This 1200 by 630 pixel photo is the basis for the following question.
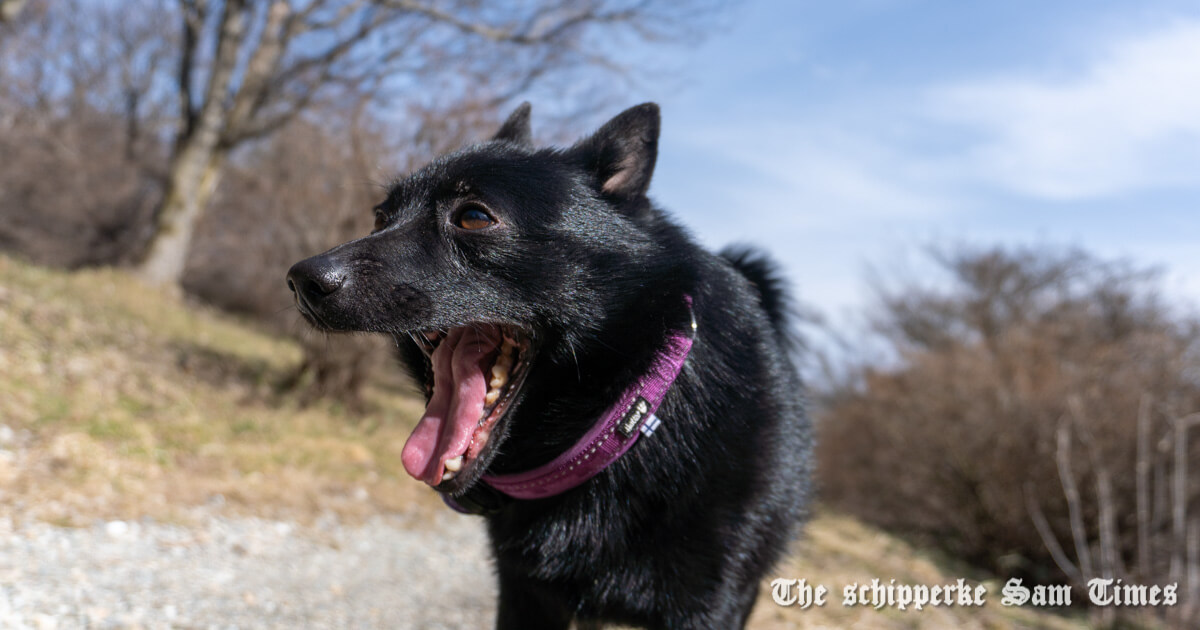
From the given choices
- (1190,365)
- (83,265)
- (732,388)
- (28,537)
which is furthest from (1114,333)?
(83,265)

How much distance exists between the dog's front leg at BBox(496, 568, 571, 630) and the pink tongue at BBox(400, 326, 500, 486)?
481mm

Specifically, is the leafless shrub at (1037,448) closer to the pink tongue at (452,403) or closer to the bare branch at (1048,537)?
the bare branch at (1048,537)

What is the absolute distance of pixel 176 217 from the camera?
10258 millimetres

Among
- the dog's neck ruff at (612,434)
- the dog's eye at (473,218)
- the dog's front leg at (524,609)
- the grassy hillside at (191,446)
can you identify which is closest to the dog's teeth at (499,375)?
the dog's neck ruff at (612,434)

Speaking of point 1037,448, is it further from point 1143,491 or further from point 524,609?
point 524,609

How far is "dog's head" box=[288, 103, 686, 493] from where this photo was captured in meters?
1.55

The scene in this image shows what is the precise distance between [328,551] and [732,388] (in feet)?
8.50

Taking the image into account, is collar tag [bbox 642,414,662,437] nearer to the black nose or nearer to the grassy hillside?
the black nose

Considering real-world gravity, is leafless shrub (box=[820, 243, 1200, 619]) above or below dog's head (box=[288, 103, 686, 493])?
below

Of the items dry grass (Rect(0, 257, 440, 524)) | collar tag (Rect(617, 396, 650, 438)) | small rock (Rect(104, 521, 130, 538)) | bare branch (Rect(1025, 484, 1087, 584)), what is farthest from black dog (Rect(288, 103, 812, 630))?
bare branch (Rect(1025, 484, 1087, 584))

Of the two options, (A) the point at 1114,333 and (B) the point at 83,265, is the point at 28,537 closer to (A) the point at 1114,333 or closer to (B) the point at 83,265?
(A) the point at 1114,333

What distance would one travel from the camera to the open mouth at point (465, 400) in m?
1.55

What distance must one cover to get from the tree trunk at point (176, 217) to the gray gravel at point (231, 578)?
7.97 meters

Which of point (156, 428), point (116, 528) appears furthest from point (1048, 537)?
point (156, 428)
